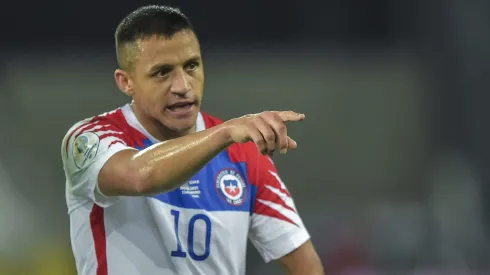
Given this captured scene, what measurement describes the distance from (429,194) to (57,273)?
275 cm

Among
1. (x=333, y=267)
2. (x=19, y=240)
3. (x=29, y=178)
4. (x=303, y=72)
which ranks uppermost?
(x=303, y=72)

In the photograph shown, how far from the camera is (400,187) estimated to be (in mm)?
6863

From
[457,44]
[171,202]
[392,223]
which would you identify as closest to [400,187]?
[392,223]

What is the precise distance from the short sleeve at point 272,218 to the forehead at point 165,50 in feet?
1.61

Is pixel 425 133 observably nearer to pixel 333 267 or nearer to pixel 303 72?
pixel 303 72

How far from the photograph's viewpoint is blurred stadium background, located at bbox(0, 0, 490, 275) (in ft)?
20.6

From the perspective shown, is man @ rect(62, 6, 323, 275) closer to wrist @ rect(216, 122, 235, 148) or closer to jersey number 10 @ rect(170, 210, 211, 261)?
jersey number 10 @ rect(170, 210, 211, 261)

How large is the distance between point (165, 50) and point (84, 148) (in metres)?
0.42

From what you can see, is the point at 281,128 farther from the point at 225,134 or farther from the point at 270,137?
the point at 225,134

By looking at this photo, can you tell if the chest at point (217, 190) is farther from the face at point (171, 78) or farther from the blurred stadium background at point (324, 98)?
the blurred stadium background at point (324, 98)

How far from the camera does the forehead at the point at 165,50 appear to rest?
2.84 metres

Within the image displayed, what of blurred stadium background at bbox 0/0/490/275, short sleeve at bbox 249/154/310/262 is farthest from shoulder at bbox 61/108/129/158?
blurred stadium background at bbox 0/0/490/275

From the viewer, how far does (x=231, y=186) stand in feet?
9.91

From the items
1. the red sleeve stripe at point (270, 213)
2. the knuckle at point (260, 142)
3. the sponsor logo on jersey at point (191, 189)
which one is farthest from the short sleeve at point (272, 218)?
the knuckle at point (260, 142)
